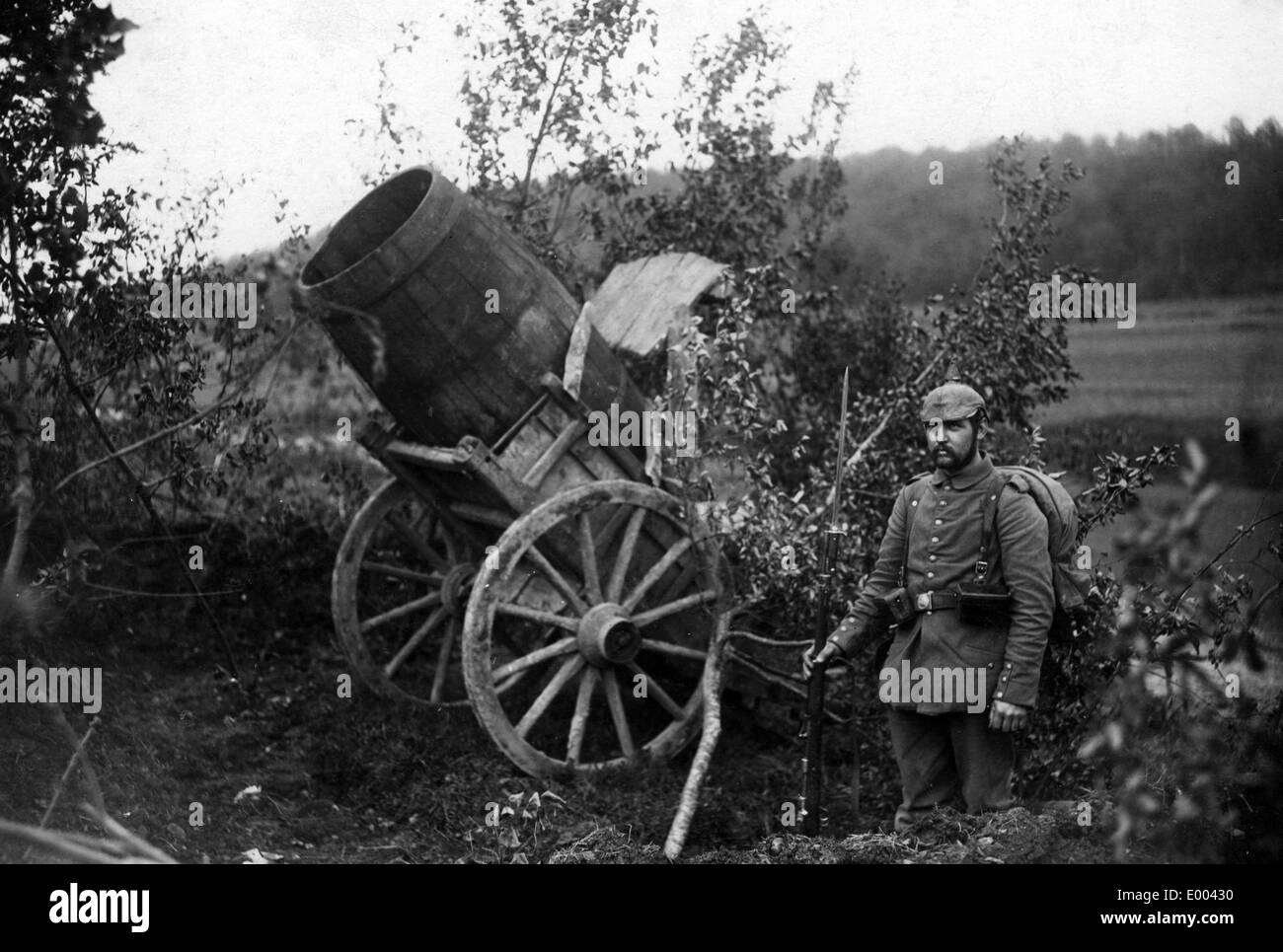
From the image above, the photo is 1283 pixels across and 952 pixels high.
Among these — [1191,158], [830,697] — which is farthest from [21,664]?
[1191,158]

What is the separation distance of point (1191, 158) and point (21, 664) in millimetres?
5209

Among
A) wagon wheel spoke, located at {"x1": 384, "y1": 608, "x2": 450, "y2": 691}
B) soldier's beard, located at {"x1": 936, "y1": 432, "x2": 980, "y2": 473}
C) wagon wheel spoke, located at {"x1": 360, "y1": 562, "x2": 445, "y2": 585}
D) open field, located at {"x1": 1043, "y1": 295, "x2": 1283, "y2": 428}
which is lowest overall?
wagon wheel spoke, located at {"x1": 384, "y1": 608, "x2": 450, "y2": 691}

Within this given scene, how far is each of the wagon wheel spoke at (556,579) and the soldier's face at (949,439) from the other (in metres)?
1.53

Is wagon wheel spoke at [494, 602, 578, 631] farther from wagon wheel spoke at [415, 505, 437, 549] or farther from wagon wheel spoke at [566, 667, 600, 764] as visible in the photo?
wagon wheel spoke at [415, 505, 437, 549]

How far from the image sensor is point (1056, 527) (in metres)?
4.05

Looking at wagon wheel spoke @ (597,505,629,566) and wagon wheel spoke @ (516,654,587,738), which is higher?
wagon wheel spoke @ (597,505,629,566)

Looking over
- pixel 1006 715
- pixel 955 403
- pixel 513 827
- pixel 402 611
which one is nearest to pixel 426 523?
pixel 402 611

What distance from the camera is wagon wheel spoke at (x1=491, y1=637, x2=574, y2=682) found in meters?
4.64

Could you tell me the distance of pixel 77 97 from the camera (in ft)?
14.2

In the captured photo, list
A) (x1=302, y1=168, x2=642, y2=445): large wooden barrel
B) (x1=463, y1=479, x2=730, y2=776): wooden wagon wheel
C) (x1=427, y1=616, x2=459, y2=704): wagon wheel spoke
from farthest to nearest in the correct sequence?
(x1=427, y1=616, x2=459, y2=704): wagon wheel spoke < (x1=463, y1=479, x2=730, y2=776): wooden wagon wheel < (x1=302, y1=168, x2=642, y2=445): large wooden barrel

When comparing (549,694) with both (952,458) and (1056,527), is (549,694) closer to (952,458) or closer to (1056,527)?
(952,458)

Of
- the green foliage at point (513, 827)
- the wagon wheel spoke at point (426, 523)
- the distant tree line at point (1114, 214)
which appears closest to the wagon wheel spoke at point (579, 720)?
the green foliage at point (513, 827)

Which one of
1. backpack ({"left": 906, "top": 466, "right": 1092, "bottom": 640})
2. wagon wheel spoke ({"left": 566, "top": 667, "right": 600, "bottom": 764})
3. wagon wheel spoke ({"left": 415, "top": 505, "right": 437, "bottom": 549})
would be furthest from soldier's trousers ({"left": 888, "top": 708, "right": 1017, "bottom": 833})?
wagon wheel spoke ({"left": 415, "top": 505, "right": 437, "bottom": 549})
